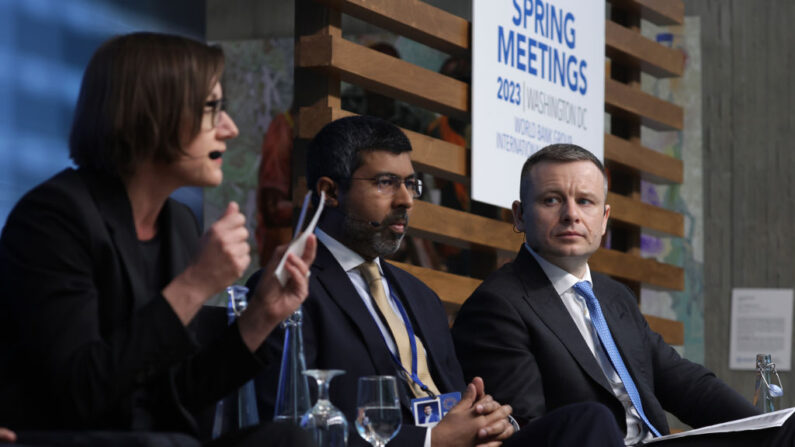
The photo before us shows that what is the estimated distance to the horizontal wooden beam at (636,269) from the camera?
559cm

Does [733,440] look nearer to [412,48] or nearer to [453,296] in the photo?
[453,296]

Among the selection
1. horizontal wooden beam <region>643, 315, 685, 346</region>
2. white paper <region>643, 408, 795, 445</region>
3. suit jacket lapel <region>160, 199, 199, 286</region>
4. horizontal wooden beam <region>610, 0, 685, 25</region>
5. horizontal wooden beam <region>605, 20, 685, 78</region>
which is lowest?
white paper <region>643, 408, 795, 445</region>

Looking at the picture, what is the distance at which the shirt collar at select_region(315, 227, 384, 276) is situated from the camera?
2994mm

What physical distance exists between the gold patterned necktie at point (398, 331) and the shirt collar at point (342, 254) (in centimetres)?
3

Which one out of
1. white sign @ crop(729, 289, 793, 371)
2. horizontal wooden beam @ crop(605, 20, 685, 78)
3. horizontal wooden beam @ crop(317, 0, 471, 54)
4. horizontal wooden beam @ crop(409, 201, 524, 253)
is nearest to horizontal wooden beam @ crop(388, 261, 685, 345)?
horizontal wooden beam @ crop(409, 201, 524, 253)

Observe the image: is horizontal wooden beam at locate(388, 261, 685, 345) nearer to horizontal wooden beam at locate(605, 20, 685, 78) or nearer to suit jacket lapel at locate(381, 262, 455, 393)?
suit jacket lapel at locate(381, 262, 455, 393)

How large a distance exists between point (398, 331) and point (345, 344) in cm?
22

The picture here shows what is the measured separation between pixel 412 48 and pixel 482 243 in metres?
3.01

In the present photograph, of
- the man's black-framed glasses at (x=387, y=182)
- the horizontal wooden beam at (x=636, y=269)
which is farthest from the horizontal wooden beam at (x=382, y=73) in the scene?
the horizontal wooden beam at (x=636, y=269)

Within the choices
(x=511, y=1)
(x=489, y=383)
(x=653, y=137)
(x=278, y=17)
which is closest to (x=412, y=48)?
(x=278, y=17)

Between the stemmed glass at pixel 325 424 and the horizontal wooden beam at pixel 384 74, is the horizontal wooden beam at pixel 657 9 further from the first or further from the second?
the stemmed glass at pixel 325 424

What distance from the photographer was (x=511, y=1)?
4652 millimetres

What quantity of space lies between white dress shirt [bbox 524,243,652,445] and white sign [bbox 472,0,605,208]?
117 cm

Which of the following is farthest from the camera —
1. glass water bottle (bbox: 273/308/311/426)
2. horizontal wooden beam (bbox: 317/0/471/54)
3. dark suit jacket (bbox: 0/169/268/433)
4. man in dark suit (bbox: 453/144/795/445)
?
horizontal wooden beam (bbox: 317/0/471/54)
